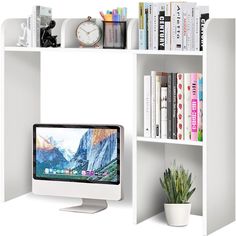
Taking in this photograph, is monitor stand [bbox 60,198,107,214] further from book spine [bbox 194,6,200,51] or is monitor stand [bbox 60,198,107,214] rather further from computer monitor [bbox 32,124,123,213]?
book spine [bbox 194,6,200,51]

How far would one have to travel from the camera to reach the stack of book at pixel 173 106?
366 cm

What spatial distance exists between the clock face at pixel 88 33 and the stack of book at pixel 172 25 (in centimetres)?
30

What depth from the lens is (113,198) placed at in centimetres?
399

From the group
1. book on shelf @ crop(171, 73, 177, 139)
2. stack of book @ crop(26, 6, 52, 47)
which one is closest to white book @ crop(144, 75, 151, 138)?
book on shelf @ crop(171, 73, 177, 139)

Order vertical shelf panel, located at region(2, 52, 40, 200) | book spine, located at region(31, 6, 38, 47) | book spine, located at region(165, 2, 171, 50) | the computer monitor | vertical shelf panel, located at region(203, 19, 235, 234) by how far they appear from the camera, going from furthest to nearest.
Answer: vertical shelf panel, located at region(2, 52, 40, 200), book spine, located at region(31, 6, 38, 47), the computer monitor, book spine, located at region(165, 2, 171, 50), vertical shelf panel, located at region(203, 19, 235, 234)

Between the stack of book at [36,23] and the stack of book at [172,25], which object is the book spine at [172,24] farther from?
the stack of book at [36,23]

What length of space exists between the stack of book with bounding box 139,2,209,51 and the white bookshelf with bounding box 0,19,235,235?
0.16 ft

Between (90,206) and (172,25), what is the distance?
1.00 meters

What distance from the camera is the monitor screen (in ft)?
13.1

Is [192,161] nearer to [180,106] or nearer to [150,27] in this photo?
[180,106]

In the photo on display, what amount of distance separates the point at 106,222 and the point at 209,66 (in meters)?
0.87

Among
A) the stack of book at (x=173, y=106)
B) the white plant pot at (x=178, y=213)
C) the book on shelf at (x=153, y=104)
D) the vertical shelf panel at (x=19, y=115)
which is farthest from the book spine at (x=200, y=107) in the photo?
the vertical shelf panel at (x=19, y=115)

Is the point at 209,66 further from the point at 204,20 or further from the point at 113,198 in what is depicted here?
the point at 113,198

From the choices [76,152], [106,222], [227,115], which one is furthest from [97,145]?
[227,115]
